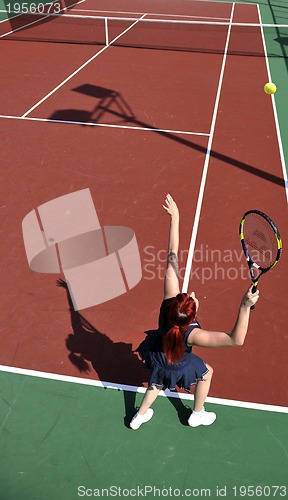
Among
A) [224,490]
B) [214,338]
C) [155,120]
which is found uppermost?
[214,338]

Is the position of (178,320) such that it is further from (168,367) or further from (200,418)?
(200,418)

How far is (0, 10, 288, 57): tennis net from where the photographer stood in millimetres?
17297

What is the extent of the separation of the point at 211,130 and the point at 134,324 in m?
6.60

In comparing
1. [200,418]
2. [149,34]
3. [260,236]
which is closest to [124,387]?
[200,418]

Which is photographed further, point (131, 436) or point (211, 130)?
point (211, 130)

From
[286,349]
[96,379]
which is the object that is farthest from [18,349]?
[286,349]

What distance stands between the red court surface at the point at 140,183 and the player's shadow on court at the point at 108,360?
1 centimetres

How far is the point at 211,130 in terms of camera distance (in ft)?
35.6

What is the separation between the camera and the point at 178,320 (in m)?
3.31

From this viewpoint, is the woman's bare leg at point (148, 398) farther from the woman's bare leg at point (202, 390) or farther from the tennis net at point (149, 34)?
the tennis net at point (149, 34)

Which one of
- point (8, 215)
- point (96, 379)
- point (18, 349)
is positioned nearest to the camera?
point (96, 379)

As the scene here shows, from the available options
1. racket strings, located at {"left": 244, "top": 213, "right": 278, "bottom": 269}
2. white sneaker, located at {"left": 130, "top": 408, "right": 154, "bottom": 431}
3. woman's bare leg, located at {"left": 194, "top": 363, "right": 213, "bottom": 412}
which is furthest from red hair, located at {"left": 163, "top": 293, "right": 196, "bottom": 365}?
racket strings, located at {"left": 244, "top": 213, "right": 278, "bottom": 269}

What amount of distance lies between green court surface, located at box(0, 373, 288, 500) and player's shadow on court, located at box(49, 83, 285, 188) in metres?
5.72

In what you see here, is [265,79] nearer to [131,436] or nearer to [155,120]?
[155,120]
